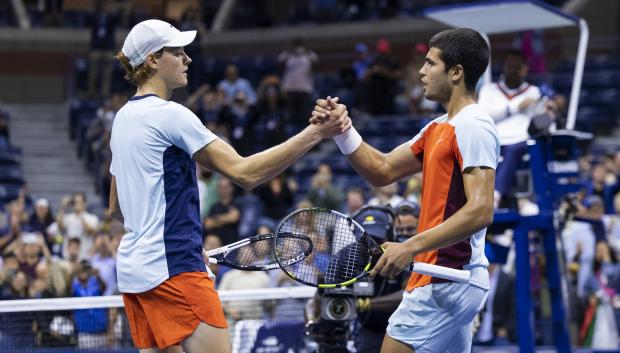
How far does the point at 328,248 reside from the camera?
18.0ft

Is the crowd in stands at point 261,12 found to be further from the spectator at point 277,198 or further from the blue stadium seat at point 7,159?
the spectator at point 277,198

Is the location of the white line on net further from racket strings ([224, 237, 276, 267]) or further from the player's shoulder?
the player's shoulder

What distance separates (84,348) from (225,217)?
16.8 ft

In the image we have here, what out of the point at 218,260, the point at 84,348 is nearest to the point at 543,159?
the point at 84,348

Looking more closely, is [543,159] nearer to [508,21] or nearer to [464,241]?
[508,21]

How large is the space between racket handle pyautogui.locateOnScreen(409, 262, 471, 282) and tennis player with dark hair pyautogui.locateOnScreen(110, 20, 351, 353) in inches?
28.0

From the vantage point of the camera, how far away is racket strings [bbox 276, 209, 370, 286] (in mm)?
5250

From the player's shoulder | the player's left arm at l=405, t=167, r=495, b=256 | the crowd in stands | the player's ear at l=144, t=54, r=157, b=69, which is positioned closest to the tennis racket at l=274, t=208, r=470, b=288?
the player's left arm at l=405, t=167, r=495, b=256

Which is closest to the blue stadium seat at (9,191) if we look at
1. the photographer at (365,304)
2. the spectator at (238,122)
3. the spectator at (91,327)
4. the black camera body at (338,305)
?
the spectator at (238,122)

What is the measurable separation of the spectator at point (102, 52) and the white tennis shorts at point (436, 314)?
1637 centimetres

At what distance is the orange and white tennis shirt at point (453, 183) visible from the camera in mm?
5086

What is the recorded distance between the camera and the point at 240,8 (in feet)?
85.4

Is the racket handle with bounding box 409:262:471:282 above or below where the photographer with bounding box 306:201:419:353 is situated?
above

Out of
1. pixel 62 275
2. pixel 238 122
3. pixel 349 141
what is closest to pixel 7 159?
pixel 238 122
